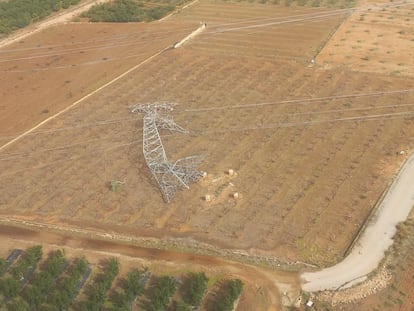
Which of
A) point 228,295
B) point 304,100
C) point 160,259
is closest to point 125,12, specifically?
point 304,100

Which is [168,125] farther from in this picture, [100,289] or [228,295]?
[228,295]

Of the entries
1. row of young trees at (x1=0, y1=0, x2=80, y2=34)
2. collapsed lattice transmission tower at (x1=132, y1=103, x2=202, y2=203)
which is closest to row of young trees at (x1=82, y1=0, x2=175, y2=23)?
row of young trees at (x1=0, y1=0, x2=80, y2=34)

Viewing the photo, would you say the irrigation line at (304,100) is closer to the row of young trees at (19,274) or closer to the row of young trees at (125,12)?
the row of young trees at (19,274)

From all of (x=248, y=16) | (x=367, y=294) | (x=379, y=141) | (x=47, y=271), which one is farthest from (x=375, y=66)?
(x=47, y=271)

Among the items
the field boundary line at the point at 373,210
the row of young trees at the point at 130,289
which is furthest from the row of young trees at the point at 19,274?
the field boundary line at the point at 373,210

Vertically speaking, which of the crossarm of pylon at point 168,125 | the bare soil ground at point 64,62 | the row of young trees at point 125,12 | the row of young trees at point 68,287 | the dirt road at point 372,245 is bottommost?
the dirt road at point 372,245

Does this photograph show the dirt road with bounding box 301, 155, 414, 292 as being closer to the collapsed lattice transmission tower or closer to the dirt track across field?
the dirt track across field

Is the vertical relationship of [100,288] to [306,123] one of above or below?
above
